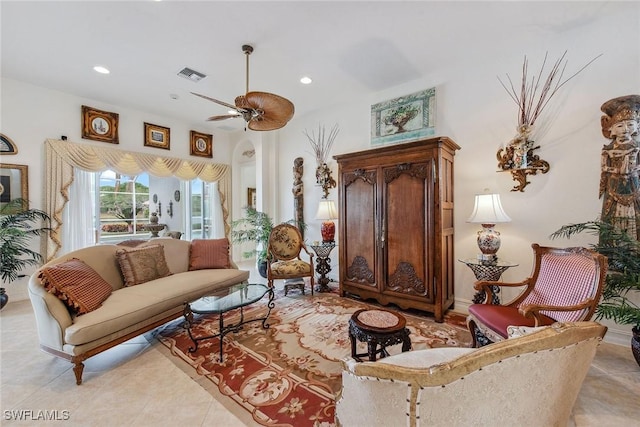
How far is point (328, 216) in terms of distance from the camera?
4.09 meters

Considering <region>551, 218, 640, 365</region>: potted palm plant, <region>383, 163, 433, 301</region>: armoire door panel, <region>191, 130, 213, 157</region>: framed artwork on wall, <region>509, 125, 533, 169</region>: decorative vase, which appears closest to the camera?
<region>551, 218, 640, 365</region>: potted palm plant

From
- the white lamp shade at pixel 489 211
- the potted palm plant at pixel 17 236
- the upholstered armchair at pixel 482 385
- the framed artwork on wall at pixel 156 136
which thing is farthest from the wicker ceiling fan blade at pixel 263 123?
the potted palm plant at pixel 17 236

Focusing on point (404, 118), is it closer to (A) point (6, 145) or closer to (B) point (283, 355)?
(B) point (283, 355)

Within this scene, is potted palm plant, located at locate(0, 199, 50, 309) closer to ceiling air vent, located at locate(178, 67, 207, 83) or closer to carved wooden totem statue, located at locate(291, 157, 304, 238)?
ceiling air vent, located at locate(178, 67, 207, 83)

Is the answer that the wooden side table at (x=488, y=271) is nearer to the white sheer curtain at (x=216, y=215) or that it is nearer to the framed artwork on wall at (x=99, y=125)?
the white sheer curtain at (x=216, y=215)

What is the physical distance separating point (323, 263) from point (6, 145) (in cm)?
482

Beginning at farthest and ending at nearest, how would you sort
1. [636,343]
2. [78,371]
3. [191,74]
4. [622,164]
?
[191,74], [622,164], [636,343], [78,371]

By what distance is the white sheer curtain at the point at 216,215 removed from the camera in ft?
19.8

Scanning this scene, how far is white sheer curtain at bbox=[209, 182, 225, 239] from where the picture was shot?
6.03m

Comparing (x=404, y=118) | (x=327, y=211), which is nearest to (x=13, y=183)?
(x=327, y=211)

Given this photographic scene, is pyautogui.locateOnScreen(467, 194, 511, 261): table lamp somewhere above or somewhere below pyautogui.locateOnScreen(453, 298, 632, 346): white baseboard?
above

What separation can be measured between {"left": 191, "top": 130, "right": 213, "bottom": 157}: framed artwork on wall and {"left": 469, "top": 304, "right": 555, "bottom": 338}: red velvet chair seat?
225 inches

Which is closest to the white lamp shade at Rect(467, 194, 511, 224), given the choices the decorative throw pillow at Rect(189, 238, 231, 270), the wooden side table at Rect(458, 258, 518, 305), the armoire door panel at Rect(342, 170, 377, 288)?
the wooden side table at Rect(458, 258, 518, 305)

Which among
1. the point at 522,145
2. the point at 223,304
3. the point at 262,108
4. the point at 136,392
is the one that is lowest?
the point at 136,392
